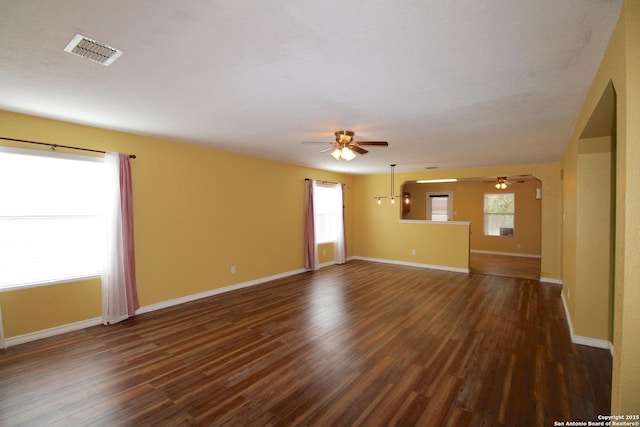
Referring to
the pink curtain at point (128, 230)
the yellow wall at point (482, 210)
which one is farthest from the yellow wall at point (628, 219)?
the yellow wall at point (482, 210)

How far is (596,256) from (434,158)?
3.09 m

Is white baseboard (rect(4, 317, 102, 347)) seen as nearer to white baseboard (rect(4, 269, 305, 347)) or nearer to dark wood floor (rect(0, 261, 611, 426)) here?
white baseboard (rect(4, 269, 305, 347))

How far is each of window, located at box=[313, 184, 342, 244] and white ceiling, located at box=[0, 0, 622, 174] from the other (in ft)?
12.5

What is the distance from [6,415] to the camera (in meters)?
2.09

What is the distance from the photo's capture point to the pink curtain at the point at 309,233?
Answer: 6.86 meters

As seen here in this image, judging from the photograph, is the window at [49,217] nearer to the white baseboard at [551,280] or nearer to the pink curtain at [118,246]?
the pink curtain at [118,246]

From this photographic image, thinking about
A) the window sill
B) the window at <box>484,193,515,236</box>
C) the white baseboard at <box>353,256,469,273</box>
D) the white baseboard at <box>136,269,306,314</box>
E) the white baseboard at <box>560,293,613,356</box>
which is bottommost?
the white baseboard at <box>353,256,469,273</box>

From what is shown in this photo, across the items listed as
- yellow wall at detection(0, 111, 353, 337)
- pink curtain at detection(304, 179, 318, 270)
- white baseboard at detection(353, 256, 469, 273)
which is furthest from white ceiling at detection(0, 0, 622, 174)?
white baseboard at detection(353, 256, 469, 273)

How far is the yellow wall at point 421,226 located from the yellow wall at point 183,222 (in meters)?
2.78

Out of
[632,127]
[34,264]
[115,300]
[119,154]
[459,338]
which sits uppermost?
[119,154]

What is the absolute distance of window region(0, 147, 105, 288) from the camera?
316 cm

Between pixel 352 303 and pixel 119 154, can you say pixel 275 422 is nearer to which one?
pixel 352 303

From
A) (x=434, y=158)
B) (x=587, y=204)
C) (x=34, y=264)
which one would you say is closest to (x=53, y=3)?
(x=34, y=264)

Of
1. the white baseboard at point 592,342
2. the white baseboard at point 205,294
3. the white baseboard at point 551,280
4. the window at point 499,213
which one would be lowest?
the white baseboard at point 551,280
